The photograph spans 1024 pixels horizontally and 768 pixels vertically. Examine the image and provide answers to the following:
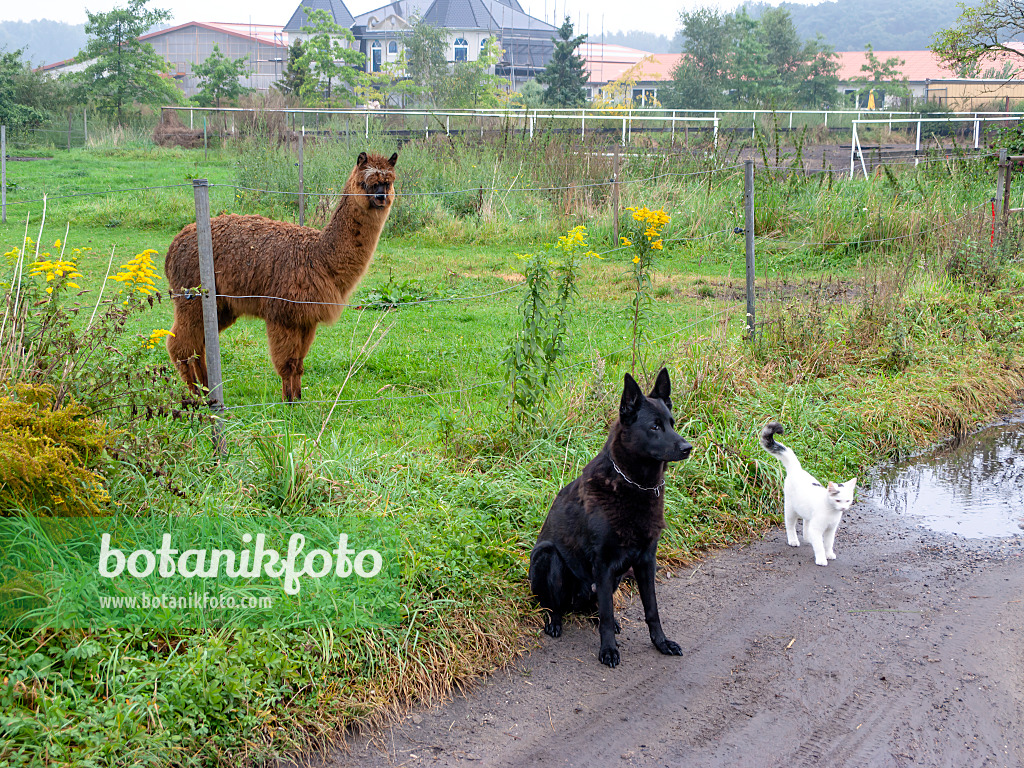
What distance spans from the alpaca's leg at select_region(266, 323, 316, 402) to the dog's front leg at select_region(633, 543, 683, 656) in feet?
12.7

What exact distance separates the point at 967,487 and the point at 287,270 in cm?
553

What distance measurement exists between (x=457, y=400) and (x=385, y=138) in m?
12.4

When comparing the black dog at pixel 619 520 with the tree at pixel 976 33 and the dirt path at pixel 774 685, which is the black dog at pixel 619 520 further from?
the tree at pixel 976 33

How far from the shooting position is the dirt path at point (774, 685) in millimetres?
3289

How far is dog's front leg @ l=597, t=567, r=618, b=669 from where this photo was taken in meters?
3.84

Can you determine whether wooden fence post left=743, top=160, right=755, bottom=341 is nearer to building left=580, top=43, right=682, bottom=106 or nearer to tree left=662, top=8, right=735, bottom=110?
building left=580, top=43, right=682, bottom=106

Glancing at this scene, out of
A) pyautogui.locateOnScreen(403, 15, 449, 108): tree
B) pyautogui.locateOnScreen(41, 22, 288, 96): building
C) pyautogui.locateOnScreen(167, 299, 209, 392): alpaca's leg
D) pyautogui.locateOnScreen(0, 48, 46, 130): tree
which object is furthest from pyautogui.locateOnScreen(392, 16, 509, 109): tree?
pyautogui.locateOnScreen(167, 299, 209, 392): alpaca's leg

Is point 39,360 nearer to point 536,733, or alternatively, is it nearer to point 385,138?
point 536,733

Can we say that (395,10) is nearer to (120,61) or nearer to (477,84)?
(477,84)

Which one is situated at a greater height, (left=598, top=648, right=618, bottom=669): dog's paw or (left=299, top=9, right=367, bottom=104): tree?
(left=299, top=9, right=367, bottom=104): tree

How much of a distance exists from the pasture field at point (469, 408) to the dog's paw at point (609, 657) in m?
0.40

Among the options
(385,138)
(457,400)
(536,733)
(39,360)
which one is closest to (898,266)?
(457,400)

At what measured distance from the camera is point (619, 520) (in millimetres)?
3842

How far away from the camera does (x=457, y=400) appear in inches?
273
